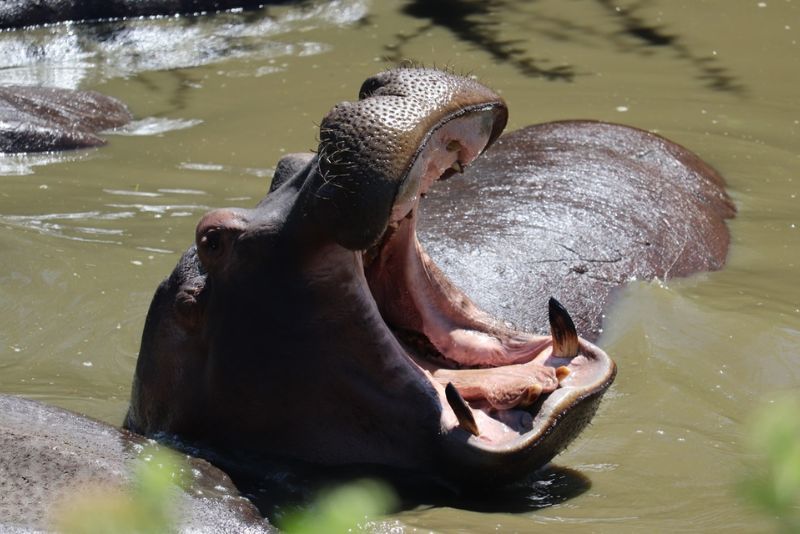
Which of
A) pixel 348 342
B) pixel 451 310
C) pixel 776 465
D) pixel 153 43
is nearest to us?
pixel 776 465

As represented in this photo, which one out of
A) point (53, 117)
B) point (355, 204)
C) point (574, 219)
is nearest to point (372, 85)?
point (355, 204)

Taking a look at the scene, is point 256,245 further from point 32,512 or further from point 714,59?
point 714,59

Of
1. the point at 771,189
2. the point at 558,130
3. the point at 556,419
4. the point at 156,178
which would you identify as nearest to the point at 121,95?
the point at 156,178

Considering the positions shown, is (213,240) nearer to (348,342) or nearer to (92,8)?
(348,342)

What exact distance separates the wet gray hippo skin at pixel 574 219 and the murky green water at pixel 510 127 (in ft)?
0.56

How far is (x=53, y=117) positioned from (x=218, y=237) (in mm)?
5444

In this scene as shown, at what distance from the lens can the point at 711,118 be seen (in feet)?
28.1

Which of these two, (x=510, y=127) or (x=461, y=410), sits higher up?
(x=461, y=410)

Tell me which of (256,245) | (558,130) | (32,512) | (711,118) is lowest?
(711,118)

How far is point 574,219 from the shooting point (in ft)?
18.1

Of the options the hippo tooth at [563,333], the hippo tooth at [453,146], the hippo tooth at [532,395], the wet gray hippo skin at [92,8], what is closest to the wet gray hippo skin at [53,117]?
the wet gray hippo skin at [92,8]

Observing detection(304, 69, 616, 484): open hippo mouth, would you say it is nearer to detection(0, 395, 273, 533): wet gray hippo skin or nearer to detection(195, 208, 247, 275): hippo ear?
detection(195, 208, 247, 275): hippo ear

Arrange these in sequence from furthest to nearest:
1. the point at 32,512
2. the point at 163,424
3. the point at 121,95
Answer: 1. the point at 121,95
2. the point at 163,424
3. the point at 32,512

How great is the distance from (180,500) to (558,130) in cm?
426
